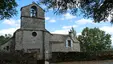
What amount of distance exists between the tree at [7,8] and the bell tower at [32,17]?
23704mm

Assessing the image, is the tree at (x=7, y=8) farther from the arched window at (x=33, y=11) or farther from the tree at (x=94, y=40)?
the tree at (x=94, y=40)

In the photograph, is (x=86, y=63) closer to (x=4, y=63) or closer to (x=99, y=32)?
(x=4, y=63)

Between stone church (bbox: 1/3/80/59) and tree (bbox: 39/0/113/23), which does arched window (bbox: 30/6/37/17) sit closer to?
stone church (bbox: 1/3/80/59)

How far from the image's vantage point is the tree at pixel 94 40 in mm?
67500

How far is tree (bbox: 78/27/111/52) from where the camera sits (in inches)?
2657

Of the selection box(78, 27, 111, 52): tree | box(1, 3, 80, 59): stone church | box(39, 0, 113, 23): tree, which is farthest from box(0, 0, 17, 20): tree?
box(78, 27, 111, 52): tree

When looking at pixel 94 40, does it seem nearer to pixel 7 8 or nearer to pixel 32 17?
pixel 32 17

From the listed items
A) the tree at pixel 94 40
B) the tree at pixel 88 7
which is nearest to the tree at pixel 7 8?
the tree at pixel 88 7

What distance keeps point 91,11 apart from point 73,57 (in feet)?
67.4

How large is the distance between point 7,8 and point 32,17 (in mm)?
25247

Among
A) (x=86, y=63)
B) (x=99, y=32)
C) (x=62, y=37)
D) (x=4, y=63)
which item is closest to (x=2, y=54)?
(x=4, y=63)

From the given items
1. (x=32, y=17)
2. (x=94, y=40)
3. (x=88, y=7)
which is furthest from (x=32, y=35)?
(x=94, y=40)

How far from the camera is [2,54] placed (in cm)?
2070

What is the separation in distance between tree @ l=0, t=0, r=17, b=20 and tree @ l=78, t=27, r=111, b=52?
2157 inches
